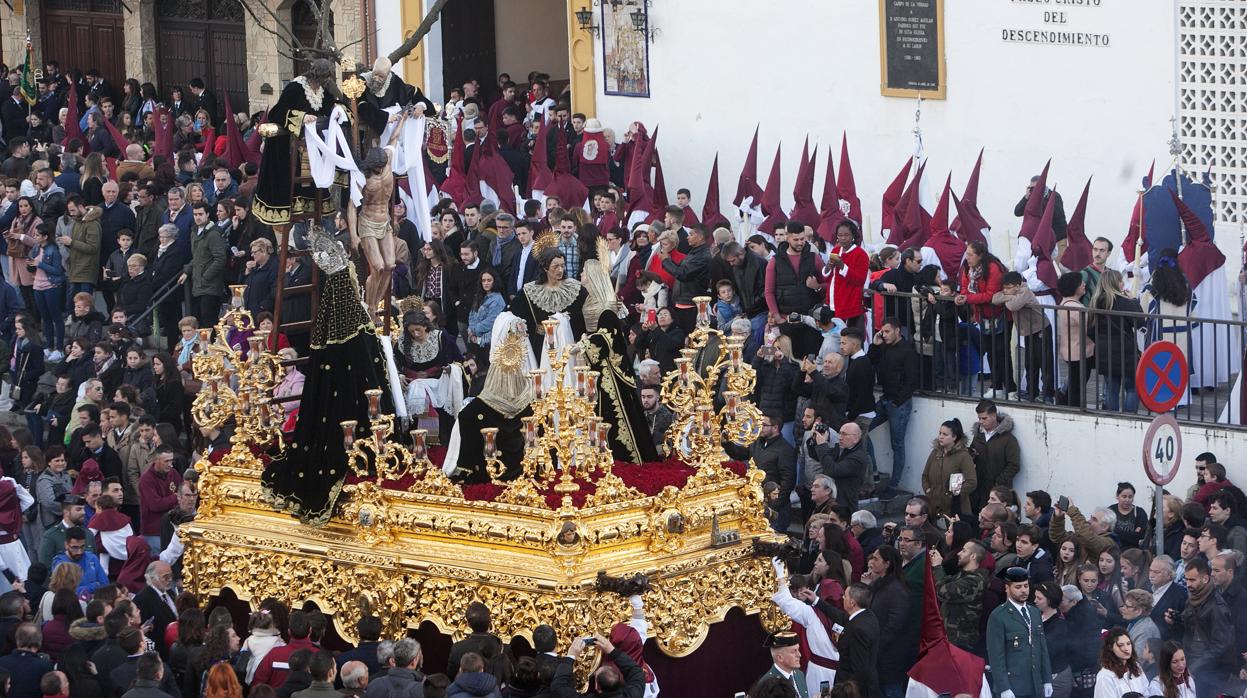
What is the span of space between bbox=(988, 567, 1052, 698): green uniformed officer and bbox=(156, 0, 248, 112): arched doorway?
21.7 m

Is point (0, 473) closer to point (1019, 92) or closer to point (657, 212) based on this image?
point (657, 212)

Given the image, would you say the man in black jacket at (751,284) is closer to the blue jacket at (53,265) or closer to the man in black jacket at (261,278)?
the man in black jacket at (261,278)

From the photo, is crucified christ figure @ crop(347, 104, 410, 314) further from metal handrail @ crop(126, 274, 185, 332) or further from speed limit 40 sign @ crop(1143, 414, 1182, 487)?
metal handrail @ crop(126, 274, 185, 332)

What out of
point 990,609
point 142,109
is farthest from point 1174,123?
point 142,109

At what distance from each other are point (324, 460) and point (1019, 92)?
10.0 m

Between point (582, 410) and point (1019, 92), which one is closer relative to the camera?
point (582, 410)

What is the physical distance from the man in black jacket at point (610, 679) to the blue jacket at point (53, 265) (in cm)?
1096

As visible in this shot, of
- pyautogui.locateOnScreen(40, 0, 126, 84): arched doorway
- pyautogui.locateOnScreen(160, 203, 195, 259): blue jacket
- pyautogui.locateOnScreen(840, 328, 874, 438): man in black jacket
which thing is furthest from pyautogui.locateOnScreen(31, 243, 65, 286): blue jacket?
pyautogui.locateOnScreen(40, 0, 126, 84): arched doorway

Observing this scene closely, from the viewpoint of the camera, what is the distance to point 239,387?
14.2 metres

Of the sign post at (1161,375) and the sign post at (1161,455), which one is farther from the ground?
the sign post at (1161,375)

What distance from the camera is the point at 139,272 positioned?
20391mm

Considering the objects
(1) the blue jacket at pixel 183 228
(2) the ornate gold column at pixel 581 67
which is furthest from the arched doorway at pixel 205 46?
(1) the blue jacket at pixel 183 228

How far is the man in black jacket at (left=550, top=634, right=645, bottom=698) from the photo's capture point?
11352 millimetres

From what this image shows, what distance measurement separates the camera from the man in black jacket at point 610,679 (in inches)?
447
